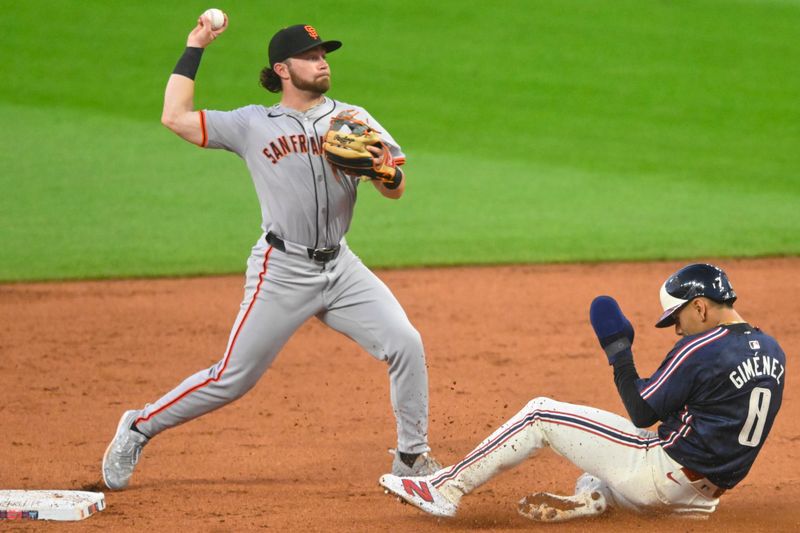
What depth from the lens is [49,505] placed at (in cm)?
495

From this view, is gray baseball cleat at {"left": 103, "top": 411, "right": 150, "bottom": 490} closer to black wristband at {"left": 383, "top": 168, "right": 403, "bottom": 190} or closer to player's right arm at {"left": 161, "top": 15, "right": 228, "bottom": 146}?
player's right arm at {"left": 161, "top": 15, "right": 228, "bottom": 146}

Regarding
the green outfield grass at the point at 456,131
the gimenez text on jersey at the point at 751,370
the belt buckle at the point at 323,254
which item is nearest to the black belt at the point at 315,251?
the belt buckle at the point at 323,254

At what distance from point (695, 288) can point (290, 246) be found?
1867 millimetres

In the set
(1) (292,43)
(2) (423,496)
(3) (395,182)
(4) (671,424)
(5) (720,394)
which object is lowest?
(2) (423,496)

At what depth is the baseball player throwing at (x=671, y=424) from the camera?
179 inches

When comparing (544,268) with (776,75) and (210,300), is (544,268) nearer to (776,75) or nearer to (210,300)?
(210,300)

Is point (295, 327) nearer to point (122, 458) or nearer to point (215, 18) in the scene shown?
point (122, 458)

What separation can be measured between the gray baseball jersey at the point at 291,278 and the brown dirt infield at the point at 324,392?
0.52 meters

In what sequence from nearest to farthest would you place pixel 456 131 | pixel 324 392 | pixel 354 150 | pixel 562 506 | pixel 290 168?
pixel 562 506 < pixel 354 150 < pixel 290 168 < pixel 324 392 < pixel 456 131

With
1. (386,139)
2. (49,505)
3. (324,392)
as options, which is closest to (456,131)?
(324,392)

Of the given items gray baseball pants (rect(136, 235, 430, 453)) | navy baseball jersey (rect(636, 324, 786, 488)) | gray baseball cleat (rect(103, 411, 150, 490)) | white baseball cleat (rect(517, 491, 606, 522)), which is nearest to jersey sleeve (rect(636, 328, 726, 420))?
navy baseball jersey (rect(636, 324, 786, 488))

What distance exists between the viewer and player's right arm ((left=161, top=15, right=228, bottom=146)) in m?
5.36

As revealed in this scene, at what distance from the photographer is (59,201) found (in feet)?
38.4

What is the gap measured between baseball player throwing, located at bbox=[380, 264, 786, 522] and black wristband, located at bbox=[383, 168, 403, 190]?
1.16m
